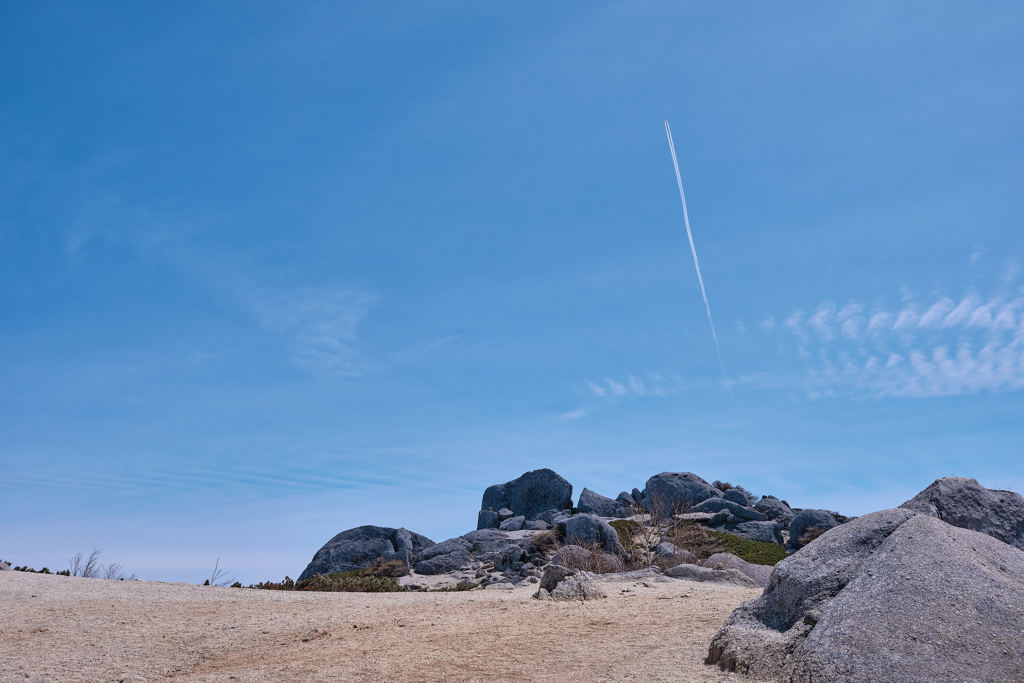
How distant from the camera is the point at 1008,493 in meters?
10.7

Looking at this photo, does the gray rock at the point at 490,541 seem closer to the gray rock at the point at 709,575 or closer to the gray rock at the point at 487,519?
the gray rock at the point at 487,519

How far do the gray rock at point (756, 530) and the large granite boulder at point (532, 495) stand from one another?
1137 cm

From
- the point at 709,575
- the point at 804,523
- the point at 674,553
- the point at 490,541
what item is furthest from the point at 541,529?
the point at 709,575

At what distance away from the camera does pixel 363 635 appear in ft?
39.0

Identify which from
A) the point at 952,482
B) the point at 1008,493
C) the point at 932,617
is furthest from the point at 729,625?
the point at 1008,493

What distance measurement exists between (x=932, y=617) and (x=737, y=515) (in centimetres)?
4316

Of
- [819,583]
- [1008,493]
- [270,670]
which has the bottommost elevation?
[270,670]

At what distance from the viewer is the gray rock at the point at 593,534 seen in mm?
32969

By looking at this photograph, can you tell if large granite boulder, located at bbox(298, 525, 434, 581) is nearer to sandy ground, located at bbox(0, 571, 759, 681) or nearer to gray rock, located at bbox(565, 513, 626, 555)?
gray rock, located at bbox(565, 513, 626, 555)

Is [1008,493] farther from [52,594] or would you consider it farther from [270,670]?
[52,594]

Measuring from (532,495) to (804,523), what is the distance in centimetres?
1922

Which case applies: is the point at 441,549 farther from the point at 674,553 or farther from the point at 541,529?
the point at 674,553

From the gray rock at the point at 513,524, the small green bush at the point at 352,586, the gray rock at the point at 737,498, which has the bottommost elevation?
the small green bush at the point at 352,586

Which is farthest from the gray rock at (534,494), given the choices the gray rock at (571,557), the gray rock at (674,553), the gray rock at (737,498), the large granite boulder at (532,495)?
the gray rock at (571,557)
